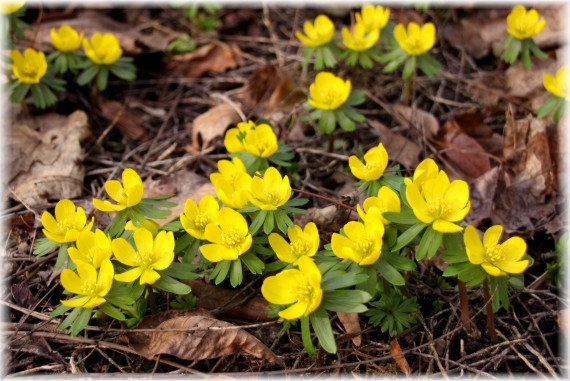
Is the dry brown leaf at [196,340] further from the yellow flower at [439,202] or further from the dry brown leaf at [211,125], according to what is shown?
the dry brown leaf at [211,125]

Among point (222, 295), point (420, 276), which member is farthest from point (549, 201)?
point (222, 295)

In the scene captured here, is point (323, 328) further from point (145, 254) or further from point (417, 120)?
point (417, 120)

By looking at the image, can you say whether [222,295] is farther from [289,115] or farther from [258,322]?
[289,115]

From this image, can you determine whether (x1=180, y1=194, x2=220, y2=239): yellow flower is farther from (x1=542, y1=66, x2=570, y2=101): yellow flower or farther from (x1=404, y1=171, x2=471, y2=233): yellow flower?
(x1=542, y1=66, x2=570, y2=101): yellow flower

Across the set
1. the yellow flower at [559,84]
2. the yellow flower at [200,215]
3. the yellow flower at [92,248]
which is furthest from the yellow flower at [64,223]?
the yellow flower at [559,84]

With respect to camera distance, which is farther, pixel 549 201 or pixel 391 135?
pixel 391 135

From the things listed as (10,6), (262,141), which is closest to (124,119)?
(10,6)
